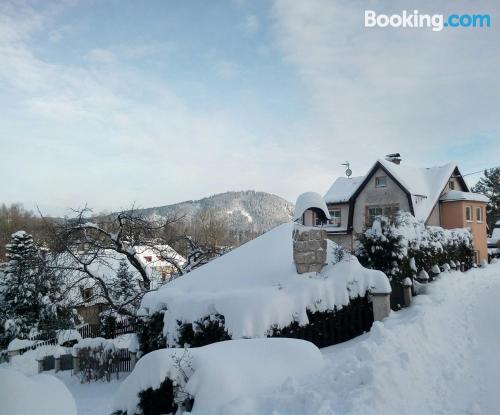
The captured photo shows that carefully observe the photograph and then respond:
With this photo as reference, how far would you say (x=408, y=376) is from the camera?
5.69 m

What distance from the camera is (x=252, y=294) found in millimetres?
8906

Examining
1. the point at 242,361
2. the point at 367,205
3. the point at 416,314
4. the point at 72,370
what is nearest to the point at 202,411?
the point at 242,361

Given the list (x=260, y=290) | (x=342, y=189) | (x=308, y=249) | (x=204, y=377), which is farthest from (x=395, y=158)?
(x=204, y=377)

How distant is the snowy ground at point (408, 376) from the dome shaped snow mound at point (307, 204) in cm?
354

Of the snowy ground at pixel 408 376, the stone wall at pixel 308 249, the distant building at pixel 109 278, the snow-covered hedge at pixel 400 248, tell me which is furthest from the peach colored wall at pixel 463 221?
the stone wall at pixel 308 249

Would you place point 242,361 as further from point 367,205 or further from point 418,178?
point 418,178

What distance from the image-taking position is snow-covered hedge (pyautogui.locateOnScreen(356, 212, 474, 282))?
1263 cm

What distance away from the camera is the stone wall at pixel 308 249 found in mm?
10188

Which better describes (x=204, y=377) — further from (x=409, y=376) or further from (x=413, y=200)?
(x=413, y=200)

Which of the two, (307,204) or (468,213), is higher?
(468,213)

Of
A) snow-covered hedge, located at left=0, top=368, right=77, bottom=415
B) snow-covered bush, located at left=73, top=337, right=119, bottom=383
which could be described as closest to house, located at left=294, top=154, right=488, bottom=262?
snow-covered bush, located at left=73, top=337, right=119, bottom=383

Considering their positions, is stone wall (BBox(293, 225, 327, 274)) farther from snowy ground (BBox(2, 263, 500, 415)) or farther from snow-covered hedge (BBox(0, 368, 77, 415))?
snow-covered hedge (BBox(0, 368, 77, 415))

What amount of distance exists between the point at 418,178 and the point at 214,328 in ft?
67.1

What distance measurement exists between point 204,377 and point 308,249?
5.82m
